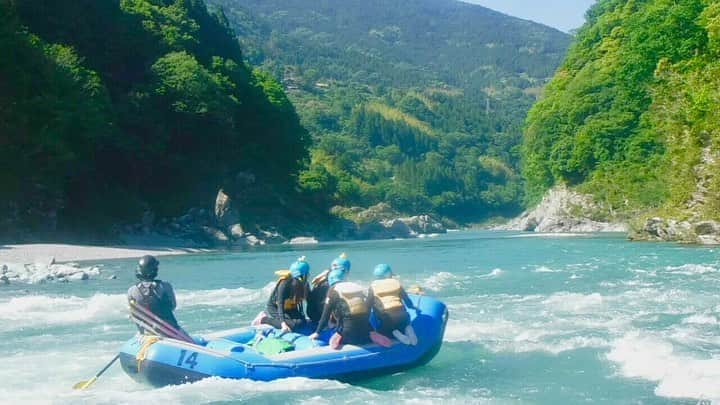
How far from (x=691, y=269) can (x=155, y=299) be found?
63.1 feet

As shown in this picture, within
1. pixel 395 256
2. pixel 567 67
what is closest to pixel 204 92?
pixel 395 256

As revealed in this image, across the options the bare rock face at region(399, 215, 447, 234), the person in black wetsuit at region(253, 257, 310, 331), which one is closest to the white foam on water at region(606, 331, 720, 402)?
the person in black wetsuit at region(253, 257, 310, 331)

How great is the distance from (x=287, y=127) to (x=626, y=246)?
40.9 meters

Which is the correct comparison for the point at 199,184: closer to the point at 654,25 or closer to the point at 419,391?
the point at 654,25

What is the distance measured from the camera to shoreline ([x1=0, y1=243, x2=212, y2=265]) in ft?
113

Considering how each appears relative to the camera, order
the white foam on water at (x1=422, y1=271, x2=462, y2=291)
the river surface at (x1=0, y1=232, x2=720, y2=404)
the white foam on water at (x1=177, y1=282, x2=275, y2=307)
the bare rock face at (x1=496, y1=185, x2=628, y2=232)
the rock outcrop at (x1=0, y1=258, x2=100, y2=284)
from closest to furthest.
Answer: the river surface at (x1=0, y1=232, x2=720, y2=404) → the white foam on water at (x1=177, y1=282, x2=275, y2=307) → the white foam on water at (x1=422, y1=271, x2=462, y2=291) → the rock outcrop at (x1=0, y1=258, x2=100, y2=284) → the bare rock face at (x1=496, y1=185, x2=628, y2=232)

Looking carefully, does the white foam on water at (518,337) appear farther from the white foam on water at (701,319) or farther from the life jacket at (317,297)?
the life jacket at (317,297)

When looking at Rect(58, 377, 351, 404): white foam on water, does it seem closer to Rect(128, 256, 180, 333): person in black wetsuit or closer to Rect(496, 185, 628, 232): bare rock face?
Rect(128, 256, 180, 333): person in black wetsuit

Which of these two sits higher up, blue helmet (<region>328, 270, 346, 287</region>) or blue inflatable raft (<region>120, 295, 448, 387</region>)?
blue helmet (<region>328, 270, 346, 287</region>)

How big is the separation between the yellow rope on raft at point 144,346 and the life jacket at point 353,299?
2.75 metres

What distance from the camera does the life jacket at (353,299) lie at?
40.3ft

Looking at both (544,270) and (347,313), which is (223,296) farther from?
(544,270)

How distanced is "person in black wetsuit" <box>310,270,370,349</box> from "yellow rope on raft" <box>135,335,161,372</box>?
2397 mm

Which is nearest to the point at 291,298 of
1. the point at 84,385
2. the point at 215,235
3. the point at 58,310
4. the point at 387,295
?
the point at 387,295
